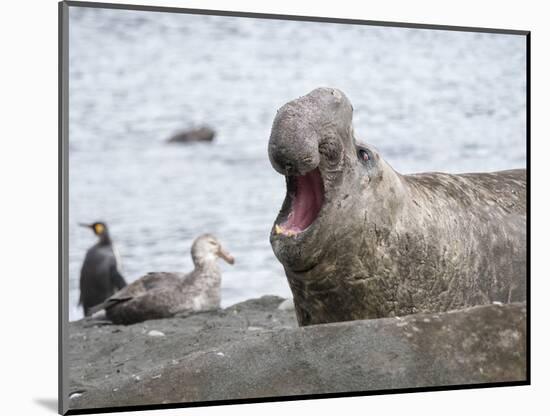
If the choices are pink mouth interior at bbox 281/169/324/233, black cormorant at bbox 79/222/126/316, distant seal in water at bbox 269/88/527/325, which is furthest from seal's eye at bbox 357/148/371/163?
black cormorant at bbox 79/222/126/316

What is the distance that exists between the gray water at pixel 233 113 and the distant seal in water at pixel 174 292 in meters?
0.06

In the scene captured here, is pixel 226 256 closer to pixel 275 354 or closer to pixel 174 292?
pixel 174 292

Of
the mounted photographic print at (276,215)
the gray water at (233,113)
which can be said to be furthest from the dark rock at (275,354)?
the gray water at (233,113)

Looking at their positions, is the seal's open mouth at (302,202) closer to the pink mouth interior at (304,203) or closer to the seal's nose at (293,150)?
the pink mouth interior at (304,203)

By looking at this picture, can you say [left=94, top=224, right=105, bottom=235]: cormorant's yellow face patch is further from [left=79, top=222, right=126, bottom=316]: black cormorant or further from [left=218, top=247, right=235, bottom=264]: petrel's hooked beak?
[left=218, top=247, right=235, bottom=264]: petrel's hooked beak

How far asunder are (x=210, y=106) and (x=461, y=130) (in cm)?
146

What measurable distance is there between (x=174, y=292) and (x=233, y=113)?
38.4 inches

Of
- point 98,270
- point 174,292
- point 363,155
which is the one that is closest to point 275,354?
point 174,292

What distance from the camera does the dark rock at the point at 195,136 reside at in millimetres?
6168

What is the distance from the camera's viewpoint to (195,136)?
6207 mm

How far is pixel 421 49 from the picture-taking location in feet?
22.0

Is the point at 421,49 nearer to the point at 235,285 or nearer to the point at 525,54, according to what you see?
the point at 525,54

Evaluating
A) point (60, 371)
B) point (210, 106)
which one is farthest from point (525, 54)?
point (60, 371)

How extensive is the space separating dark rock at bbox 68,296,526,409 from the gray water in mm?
217
